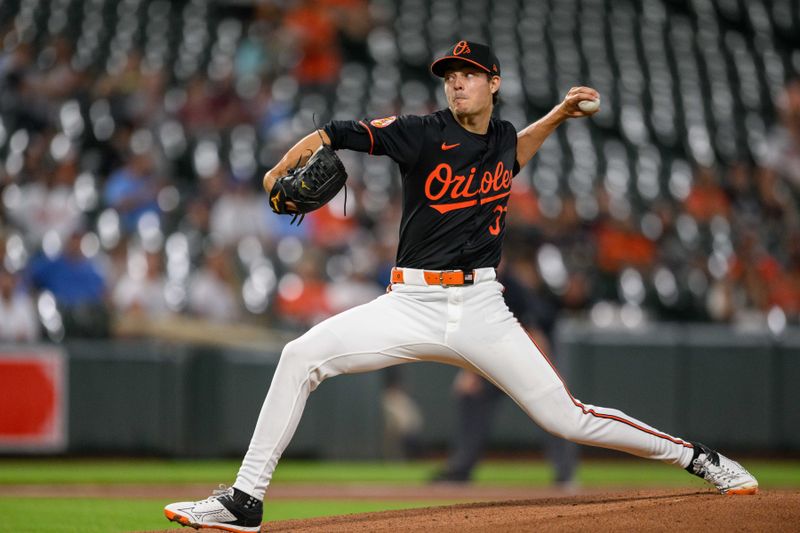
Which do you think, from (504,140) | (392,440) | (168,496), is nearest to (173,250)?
(392,440)

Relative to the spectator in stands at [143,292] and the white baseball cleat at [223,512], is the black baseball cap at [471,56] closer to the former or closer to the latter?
the white baseball cleat at [223,512]

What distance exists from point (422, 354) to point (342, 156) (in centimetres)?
777

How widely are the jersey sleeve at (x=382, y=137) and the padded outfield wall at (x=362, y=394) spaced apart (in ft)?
15.3

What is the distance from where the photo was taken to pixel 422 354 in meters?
4.32

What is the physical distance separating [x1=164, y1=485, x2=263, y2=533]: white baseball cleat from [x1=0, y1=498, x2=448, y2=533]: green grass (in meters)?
1.18

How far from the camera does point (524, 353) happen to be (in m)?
4.32

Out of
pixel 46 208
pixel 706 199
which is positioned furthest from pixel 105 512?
pixel 706 199

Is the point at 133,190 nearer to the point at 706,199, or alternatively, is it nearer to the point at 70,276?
the point at 70,276

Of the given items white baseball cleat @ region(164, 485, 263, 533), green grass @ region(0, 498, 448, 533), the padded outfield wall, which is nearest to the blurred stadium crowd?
the padded outfield wall

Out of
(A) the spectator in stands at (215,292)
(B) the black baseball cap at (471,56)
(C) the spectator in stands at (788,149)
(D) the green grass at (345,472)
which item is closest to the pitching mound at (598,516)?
(B) the black baseball cap at (471,56)

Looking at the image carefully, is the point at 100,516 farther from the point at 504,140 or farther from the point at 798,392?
the point at 798,392

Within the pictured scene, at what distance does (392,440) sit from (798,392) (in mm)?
3603

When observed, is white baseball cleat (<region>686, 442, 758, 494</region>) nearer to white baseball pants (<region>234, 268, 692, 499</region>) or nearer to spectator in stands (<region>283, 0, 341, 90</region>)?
white baseball pants (<region>234, 268, 692, 499</region>)

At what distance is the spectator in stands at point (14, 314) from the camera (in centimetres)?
902
